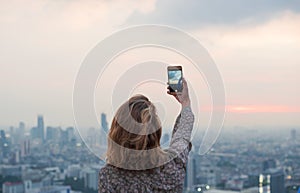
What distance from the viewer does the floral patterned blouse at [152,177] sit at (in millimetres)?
933

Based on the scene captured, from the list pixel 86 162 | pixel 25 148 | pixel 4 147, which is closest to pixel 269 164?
pixel 86 162

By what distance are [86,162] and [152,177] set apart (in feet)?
11.3

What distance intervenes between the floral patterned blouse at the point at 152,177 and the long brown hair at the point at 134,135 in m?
0.02

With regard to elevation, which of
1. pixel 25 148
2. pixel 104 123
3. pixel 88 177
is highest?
pixel 104 123

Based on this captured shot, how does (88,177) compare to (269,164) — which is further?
(269,164)

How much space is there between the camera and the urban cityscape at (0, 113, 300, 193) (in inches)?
171

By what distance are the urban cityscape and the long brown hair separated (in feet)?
9.92

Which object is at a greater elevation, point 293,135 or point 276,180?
point 293,135

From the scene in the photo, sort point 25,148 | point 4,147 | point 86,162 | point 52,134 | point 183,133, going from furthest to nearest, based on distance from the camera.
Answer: point 25,148 → point 4,147 → point 52,134 → point 86,162 → point 183,133

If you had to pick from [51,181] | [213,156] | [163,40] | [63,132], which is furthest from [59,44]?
[163,40]

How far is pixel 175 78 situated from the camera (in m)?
1.07

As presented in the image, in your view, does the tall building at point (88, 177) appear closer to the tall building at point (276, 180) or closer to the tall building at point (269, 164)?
the tall building at point (276, 180)

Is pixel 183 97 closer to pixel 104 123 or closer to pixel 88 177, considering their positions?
pixel 104 123

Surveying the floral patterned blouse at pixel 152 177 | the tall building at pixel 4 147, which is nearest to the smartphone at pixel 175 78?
the floral patterned blouse at pixel 152 177
